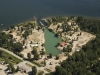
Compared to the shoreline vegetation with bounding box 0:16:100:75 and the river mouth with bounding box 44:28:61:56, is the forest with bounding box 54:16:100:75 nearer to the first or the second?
the shoreline vegetation with bounding box 0:16:100:75

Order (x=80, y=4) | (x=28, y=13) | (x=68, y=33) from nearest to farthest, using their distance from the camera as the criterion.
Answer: (x=68, y=33) → (x=28, y=13) → (x=80, y=4)

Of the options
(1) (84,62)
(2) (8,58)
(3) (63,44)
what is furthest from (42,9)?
(1) (84,62)

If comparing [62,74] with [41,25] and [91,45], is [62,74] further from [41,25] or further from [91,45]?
[41,25]

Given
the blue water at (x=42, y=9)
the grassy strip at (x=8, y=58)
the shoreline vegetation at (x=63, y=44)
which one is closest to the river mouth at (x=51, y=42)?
the shoreline vegetation at (x=63, y=44)

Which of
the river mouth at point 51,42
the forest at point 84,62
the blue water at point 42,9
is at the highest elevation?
the blue water at point 42,9

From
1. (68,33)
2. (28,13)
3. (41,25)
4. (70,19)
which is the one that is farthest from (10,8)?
(68,33)

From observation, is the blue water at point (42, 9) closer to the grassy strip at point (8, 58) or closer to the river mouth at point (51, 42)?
the river mouth at point (51, 42)

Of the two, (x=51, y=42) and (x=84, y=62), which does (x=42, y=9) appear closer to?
(x=51, y=42)

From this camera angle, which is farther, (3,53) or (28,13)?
(28,13)
